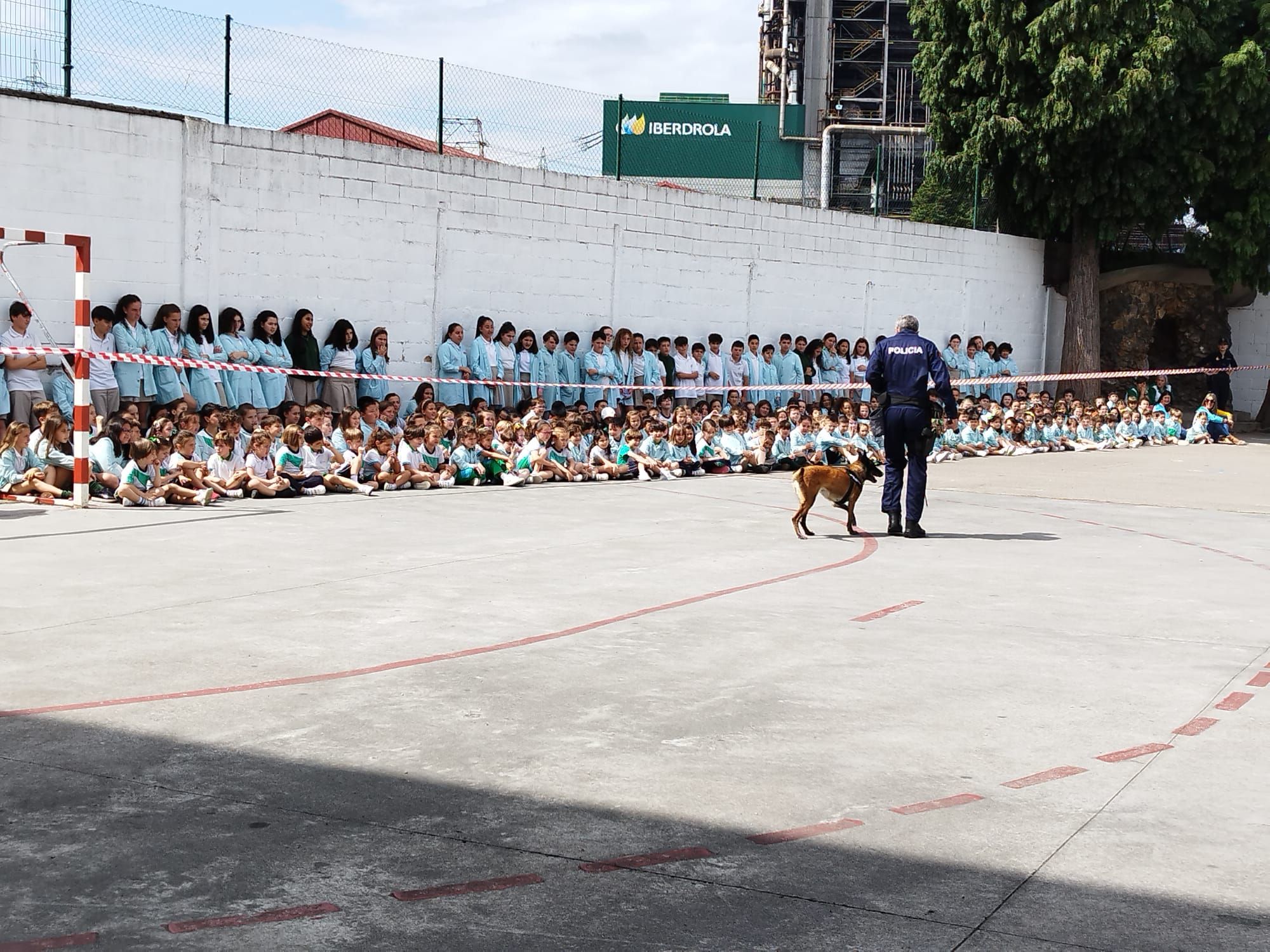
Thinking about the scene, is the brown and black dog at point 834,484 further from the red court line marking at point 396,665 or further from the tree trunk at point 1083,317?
the tree trunk at point 1083,317

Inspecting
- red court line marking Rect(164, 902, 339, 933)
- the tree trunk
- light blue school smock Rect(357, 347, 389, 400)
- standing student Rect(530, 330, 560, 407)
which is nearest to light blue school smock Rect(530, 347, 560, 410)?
standing student Rect(530, 330, 560, 407)

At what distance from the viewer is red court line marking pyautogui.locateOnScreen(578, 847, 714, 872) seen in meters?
4.48

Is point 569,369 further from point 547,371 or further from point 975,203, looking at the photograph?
point 975,203

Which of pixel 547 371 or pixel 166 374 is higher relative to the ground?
pixel 547 371

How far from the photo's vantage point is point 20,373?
1493cm

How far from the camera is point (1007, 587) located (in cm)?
1002

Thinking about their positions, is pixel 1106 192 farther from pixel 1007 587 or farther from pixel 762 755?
pixel 762 755

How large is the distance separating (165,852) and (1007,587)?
6.84 m

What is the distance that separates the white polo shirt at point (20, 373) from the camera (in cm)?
1488

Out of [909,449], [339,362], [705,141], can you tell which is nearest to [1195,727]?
[909,449]

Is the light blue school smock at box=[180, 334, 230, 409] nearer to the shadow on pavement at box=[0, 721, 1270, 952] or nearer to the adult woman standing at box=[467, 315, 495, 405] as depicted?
the adult woman standing at box=[467, 315, 495, 405]

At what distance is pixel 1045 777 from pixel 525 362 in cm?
1573

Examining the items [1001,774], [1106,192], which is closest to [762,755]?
[1001,774]

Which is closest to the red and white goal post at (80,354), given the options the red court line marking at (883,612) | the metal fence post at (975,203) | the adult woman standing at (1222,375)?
the red court line marking at (883,612)
